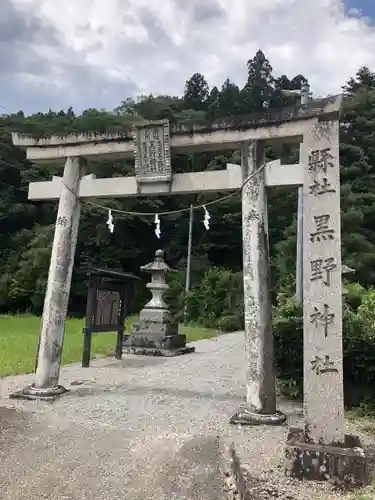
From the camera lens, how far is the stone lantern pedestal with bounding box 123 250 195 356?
1312 cm

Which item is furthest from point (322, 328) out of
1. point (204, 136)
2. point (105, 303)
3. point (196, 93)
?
point (196, 93)

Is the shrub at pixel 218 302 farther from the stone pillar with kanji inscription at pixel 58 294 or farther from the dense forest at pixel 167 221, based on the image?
the stone pillar with kanji inscription at pixel 58 294

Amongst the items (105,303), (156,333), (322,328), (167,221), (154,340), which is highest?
(167,221)

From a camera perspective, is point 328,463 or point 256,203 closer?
point 328,463

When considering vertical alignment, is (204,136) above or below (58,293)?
above

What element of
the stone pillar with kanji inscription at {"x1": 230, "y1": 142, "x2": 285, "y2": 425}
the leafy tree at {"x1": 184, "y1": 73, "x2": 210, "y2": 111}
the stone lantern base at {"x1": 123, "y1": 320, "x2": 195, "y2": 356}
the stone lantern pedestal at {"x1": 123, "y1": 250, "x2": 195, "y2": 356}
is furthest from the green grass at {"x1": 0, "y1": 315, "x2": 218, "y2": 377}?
the leafy tree at {"x1": 184, "y1": 73, "x2": 210, "y2": 111}

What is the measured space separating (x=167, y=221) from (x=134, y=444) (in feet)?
91.4

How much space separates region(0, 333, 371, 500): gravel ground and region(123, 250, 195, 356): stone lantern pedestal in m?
4.77

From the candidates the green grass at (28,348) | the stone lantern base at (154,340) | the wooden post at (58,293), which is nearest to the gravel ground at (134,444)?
the wooden post at (58,293)

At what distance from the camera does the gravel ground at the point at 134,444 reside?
12.7ft

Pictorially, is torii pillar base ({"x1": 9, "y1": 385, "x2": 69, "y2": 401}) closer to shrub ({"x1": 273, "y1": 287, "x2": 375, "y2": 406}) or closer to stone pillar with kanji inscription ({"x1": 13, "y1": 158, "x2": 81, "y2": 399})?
stone pillar with kanji inscription ({"x1": 13, "y1": 158, "x2": 81, "y2": 399})

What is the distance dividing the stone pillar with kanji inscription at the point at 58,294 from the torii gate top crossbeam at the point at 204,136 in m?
0.29

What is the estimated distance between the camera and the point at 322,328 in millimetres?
4648

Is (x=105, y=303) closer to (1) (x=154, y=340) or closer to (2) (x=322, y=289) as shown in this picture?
(1) (x=154, y=340)
